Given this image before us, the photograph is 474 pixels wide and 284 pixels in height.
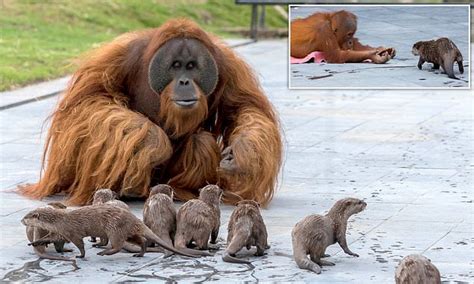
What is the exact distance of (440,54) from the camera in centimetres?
616

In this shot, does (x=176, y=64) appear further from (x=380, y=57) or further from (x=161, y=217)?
(x=161, y=217)

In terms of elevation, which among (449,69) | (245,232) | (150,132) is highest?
(449,69)

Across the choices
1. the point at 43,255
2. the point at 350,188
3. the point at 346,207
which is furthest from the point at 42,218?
the point at 350,188

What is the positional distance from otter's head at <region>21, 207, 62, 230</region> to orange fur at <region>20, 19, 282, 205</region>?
118 cm

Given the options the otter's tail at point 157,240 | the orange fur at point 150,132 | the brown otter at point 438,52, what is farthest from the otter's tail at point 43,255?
the brown otter at point 438,52

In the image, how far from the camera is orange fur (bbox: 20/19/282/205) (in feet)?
22.3

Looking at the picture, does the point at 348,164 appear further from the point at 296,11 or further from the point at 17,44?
the point at 17,44

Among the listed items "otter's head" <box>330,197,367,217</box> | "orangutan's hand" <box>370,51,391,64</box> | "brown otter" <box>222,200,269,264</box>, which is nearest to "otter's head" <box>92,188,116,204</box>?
"brown otter" <box>222,200,269,264</box>

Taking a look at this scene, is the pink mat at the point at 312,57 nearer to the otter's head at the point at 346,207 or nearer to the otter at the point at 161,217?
the otter's head at the point at 346,207

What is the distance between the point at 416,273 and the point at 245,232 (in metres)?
1.11

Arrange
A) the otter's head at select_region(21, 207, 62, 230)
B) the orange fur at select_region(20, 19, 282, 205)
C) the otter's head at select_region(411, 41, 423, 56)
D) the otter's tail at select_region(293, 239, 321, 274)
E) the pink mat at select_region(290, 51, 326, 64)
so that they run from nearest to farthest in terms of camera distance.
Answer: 1. the otter's tail at select_region(293, 239, 321, 274)
2. the otter's head at select_region(21, 207, 62, 230)
3. the otter's head at select_region(411, 41, 423, 56)
4. the pink mat at select_region(290, 51, 326, 64)
5. the orange fur at select_region(20, 19, 282, 205)

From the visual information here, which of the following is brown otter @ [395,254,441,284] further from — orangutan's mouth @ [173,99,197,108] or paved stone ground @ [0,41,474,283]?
orangutan's mouth @ [173,99,197,108]

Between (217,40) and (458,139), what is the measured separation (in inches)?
124

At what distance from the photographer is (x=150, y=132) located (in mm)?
6809
